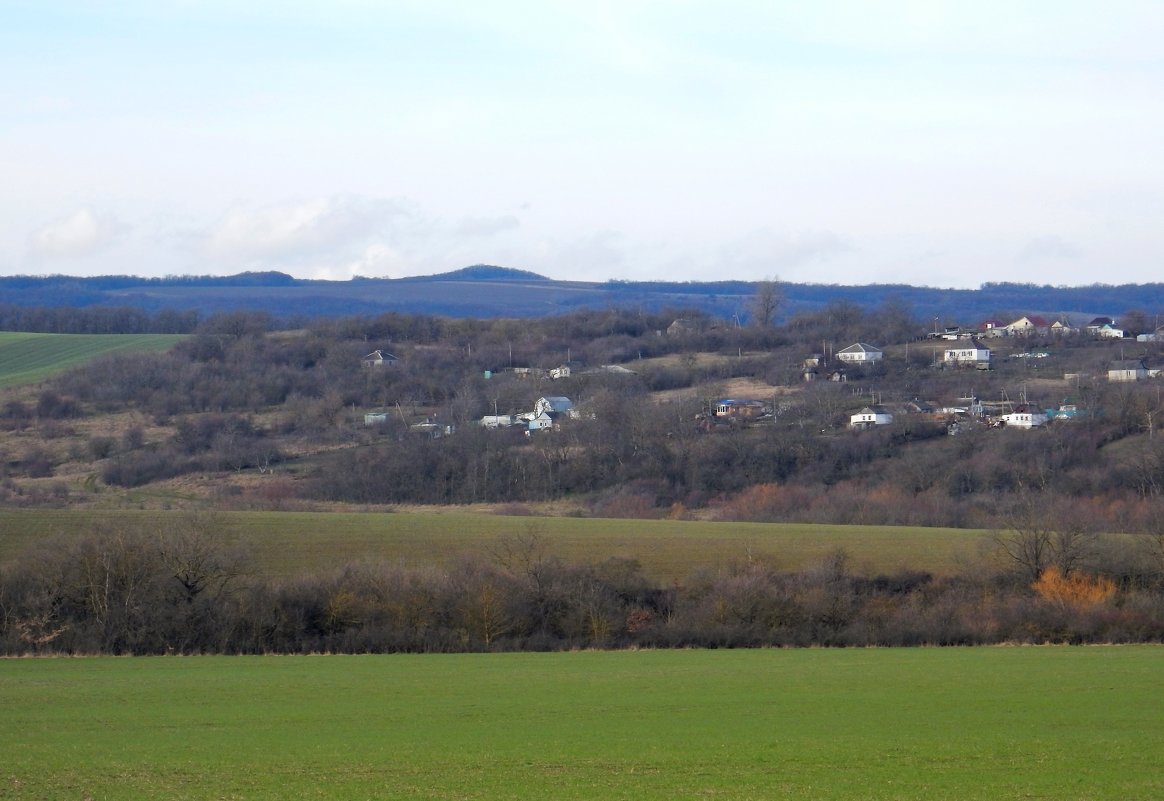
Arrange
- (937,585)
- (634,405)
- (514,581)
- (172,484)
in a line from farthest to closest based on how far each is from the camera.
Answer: (634,405), (172,484), (937,585), (514,581)

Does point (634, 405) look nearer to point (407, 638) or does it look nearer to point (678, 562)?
point (678, 562)

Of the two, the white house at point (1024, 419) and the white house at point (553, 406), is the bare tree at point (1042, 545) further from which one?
the white house at point (553, 406)

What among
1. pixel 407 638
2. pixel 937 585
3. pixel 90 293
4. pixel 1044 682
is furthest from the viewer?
pixel 90 293

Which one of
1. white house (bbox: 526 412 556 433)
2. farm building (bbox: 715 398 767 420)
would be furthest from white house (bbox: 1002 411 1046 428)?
white house (bbox: 526 412 556 433)

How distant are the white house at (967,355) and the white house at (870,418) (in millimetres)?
25423

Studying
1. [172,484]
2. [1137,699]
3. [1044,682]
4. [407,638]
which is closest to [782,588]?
[407,638]

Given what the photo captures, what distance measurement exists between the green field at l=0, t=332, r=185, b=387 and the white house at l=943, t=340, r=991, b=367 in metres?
73.7

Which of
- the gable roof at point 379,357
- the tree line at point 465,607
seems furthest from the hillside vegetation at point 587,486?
the gable roof at point 379,357

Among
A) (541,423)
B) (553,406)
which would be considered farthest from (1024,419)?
(553,406)

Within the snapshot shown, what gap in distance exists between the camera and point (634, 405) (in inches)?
3452

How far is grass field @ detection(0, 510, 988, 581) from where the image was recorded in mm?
44375

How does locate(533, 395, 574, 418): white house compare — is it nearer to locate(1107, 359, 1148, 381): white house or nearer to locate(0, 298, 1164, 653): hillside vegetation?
locate(0, 298, 1164, 653): hillside vegetation

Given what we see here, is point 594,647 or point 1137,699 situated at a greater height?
point 1137,699

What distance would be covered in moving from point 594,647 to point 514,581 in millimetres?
3885
